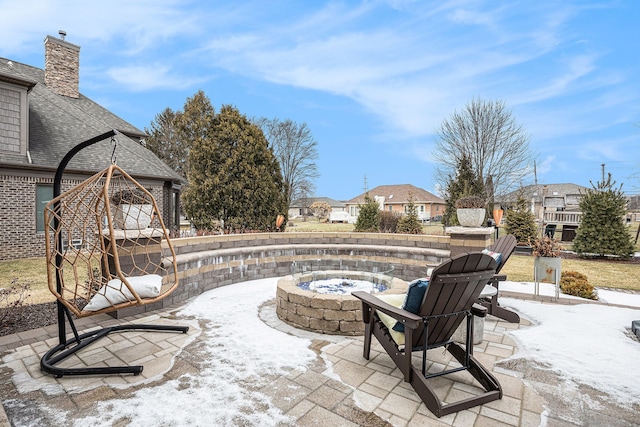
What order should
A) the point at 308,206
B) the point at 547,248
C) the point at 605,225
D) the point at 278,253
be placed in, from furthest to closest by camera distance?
the point at 308,206
the point at 605,225
the point at 278,253
the point at 547,248

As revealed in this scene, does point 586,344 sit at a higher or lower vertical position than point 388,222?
lower

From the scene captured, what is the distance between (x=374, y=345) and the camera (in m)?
3.35

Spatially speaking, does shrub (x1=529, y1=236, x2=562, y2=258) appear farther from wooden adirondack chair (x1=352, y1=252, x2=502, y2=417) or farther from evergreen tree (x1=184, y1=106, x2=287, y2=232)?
evergreen tree (x1=184, y1=106, x2=287, y2=232)

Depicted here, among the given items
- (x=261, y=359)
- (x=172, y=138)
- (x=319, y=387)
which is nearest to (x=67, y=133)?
(x=261, y=359)

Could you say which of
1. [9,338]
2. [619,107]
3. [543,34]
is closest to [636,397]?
[9,338]

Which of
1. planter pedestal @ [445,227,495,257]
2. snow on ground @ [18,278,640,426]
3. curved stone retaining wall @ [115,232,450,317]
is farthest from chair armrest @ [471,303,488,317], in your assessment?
curved stone retaining wall @ [115,232,450,317]

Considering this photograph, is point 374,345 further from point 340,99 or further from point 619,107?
point 340,99

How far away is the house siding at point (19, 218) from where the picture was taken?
8.77m

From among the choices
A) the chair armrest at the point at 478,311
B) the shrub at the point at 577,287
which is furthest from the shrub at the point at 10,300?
the shrub at the point at 577,287

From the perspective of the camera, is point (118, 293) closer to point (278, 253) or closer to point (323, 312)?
point (323, 312)

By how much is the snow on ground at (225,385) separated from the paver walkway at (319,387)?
62mm

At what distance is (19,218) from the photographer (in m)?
9.01

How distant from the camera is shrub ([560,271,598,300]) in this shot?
5375mm

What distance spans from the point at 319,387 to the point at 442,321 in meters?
1.10
